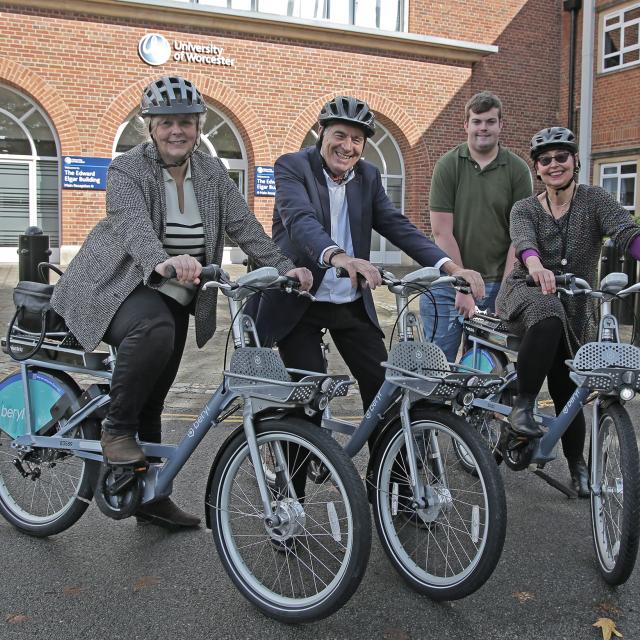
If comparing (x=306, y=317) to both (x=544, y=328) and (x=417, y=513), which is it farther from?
(x=544, y=328)

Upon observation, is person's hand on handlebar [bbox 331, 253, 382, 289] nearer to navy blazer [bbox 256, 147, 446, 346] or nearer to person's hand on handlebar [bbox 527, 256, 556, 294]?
navy blazer [bbox 256, 147, 446, 346]

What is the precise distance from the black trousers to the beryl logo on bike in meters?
1.13

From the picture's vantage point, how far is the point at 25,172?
672 inches

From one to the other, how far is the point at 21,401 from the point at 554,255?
9.34 feet

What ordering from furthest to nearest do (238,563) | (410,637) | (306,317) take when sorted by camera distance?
(306,317) → (238,563) → (410,637)

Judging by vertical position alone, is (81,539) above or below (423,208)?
below

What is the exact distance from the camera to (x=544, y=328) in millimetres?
4078

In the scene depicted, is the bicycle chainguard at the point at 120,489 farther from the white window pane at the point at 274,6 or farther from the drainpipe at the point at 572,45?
the drainpipe at the point at 572,45

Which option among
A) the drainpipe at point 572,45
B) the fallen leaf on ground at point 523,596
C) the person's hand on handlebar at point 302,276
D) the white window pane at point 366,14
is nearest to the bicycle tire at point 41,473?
the person's hand on handlebar at point 302,276

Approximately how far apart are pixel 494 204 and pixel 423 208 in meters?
14.9

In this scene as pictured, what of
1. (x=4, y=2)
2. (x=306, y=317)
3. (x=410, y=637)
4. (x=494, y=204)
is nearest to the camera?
(x=410, y=637)

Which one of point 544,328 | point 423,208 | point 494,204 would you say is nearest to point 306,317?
point 544,328

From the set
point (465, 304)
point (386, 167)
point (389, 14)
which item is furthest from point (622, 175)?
point (465, 304)

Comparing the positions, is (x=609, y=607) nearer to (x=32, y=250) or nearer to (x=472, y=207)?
(x=472, y=207)
